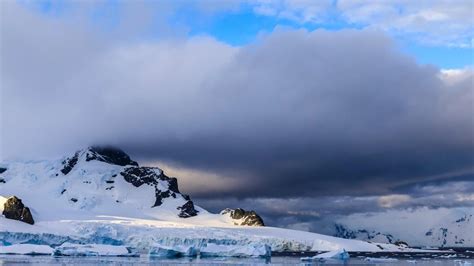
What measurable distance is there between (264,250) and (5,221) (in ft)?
241

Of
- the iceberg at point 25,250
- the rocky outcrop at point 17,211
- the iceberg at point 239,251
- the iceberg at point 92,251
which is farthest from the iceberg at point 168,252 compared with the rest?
the rocky outcrop at point 17,211

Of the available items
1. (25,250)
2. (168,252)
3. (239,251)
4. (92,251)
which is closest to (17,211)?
(25,250)

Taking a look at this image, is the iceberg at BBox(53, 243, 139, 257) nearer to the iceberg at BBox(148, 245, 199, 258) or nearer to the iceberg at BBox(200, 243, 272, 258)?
the iceberg at BBox(148, 245, 199, 258)

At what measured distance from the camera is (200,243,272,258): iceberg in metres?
118

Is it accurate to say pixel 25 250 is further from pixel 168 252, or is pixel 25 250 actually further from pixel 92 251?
pixel 168 252

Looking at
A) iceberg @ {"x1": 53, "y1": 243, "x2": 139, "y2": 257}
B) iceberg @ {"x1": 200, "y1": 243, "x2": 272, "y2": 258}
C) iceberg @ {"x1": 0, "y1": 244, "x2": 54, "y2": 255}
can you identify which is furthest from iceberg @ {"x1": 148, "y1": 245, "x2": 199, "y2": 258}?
iceberg @ {"x1": 0, "y1": 244, "x2": 54, "y2": 255}

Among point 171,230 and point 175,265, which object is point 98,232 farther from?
point 175,265

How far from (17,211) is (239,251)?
230 feet

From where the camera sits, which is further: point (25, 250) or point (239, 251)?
point (239, 251)

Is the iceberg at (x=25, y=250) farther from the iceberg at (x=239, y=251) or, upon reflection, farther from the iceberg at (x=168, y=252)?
the iceberg at (x=239, y=251)

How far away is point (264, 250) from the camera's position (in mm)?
118188

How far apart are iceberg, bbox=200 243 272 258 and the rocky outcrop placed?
6016cm

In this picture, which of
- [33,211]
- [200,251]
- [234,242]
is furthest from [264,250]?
[33,211]

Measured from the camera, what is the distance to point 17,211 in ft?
550
